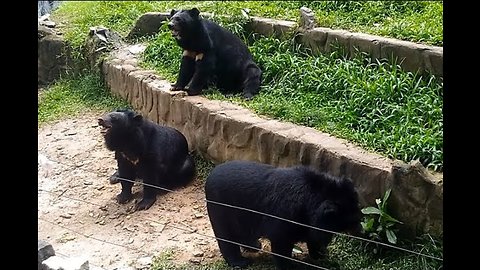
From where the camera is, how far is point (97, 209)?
542 centimetres

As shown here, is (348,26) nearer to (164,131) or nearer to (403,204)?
(164,131)

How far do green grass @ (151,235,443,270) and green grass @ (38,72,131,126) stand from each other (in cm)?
320

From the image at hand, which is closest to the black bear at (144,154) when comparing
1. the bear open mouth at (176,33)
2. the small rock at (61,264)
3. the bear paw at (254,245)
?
the bear open mouth at (176,33)

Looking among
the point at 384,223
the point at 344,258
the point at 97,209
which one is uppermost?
the point at 384,223

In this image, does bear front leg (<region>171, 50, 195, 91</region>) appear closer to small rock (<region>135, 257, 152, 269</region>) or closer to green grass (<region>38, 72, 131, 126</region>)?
green grass (<region>38, 72, 131, 126</region>)

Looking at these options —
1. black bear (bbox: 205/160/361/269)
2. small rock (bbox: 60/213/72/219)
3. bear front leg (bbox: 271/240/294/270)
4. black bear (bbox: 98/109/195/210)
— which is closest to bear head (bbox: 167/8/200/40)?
black bear (bbox: 98/109/195/210)

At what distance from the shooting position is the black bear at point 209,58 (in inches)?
242

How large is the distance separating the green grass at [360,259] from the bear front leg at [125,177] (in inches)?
46.0

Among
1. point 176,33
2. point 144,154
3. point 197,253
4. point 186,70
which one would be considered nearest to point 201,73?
point 186,70

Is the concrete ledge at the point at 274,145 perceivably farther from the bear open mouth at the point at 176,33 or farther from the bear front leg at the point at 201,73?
the bear open mouth at the point at 176,33
